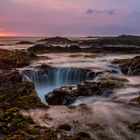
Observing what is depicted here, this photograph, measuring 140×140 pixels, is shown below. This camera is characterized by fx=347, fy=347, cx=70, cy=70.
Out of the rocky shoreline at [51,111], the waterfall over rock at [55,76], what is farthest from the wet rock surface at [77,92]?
the waterfall over rock at [55,76]

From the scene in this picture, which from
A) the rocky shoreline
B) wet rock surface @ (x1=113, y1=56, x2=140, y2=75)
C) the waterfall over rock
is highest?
the rocky shoreline

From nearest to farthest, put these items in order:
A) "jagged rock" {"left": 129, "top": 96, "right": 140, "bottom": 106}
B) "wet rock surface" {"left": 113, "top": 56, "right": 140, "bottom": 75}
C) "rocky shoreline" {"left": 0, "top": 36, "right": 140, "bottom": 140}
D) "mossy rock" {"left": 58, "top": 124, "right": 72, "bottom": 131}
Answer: "rocky shoreline" {"left": 0, "top": 36, "right": 140, "bottom": 140}, "mossy rock" {"left": 58, "top": 124, "right": 72, "bottom": 131}, "jagged rock" {"left": 129, "top": 96, "right": 140, "bottom": 106}, "wet rock surface" {"left": 113, "top": 56, "right": 140, "bottom": 75}

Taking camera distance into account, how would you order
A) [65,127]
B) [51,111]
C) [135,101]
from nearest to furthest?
[65,127], [51,111], [135,101]

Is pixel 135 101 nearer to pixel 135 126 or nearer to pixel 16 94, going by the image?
pixel 135 126

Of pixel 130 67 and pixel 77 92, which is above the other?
pixel 77 92

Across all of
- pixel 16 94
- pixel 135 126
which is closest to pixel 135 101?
pixel 135 126

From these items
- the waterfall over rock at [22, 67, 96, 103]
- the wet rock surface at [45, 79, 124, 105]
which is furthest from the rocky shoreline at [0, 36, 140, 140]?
the waterfall over rock at [22, 67, 96, 103]

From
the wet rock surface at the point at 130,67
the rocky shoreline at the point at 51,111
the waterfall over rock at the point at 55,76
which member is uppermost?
the rocky shoreline at the point at 51,111

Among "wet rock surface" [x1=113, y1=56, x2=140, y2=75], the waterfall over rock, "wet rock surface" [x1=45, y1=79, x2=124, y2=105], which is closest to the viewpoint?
"wet rock surface" [x1=45, y1=79, x2=124, y2=105]

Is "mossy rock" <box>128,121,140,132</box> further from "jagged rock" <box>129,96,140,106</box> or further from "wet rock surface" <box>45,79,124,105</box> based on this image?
"wet rock surface" <box>45,79,124,105</box>

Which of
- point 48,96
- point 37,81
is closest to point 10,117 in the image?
point 48,96

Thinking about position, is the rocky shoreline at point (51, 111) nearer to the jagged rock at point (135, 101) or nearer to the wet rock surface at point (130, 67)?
the jagged rock at point (135, 101)

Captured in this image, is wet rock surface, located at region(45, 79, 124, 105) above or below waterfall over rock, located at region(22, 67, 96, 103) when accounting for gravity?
above

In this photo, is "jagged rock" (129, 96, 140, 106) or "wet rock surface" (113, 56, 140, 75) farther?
"wet rock surface" (113, 56, 140, 75)
